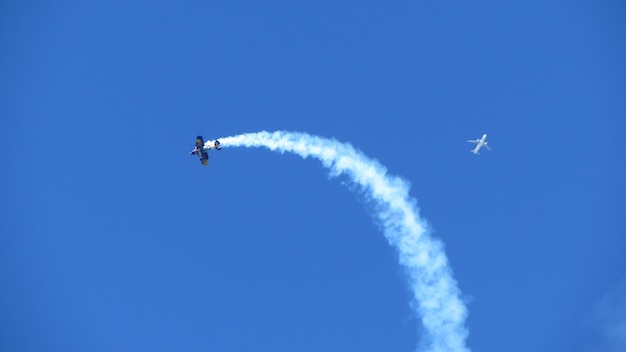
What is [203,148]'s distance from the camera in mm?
82500

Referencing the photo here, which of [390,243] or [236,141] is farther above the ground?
[236,141]

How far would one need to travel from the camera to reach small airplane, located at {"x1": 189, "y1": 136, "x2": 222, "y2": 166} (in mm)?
82312

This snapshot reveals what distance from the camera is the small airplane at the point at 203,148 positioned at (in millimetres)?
82312

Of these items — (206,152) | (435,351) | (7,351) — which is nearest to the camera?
(435,351)

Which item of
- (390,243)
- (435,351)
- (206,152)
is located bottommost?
(435,351)

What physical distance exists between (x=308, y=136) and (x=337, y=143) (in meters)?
3.00

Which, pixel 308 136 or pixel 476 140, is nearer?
pixel 308 136

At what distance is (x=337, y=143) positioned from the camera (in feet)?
273

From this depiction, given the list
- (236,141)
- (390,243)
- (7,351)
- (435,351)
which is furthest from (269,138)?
(7,351)

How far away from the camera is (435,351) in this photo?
7506 cm

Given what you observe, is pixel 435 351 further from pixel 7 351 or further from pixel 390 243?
pixel 7 351

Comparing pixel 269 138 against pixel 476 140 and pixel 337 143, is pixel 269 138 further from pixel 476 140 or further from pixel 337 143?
pixel 476 140

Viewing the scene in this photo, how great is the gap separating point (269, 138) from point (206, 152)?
21.1ft

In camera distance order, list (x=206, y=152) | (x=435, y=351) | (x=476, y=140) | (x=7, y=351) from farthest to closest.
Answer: (x=7, y=351), (x=476, y=140), (x=206, y=152), (x=435, y=351)
